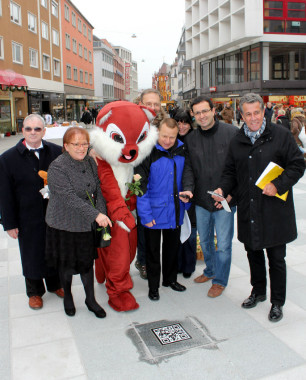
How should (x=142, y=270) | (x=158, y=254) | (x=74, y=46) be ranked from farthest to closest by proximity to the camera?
(x=74, y=46) → (x=142, y=270) → (x=158, y=254)

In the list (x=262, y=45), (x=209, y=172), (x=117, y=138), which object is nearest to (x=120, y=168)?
(x=117, y=138)

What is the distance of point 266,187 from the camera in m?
2.86

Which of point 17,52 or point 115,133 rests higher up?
point 17,52

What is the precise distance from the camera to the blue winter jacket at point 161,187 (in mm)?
3354

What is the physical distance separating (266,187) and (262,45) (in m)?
29.1

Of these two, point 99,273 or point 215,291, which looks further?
Result: point 99,273

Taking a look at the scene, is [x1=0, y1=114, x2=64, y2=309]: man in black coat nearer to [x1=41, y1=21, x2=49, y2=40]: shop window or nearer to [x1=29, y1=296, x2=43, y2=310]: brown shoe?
[x1=29, y1=296, x2=43, y2=310]: brown shoe

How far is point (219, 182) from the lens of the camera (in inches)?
135

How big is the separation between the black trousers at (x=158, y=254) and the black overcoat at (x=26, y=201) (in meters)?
0.96

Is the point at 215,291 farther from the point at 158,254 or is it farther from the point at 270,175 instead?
the point at 270,175

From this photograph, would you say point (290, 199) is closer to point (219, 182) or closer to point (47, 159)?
point (219, 182)

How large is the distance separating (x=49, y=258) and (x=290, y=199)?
80.6 inches

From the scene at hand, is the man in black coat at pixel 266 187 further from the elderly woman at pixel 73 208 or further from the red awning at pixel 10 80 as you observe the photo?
the red awning at pixel 10 80

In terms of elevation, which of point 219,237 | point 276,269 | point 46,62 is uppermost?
point 46,62
